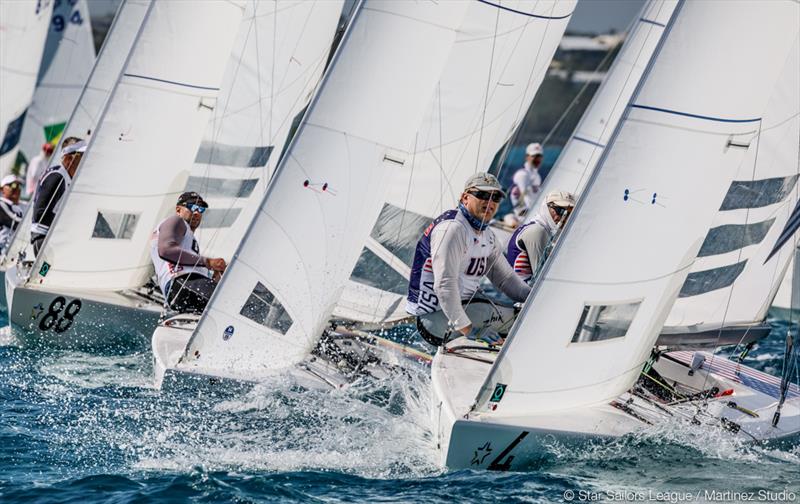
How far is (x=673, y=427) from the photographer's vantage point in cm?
631

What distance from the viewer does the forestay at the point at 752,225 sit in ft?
23.6

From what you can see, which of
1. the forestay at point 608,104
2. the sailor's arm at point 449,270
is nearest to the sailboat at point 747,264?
the sailor's arm at point 449,270

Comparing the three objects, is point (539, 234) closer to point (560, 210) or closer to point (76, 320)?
point (560, 210)

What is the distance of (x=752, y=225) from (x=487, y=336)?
1847 millimetres

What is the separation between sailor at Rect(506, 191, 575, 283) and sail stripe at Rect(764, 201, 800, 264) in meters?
1.41

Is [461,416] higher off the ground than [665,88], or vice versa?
[665,88]

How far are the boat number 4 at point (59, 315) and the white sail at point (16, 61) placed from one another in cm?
671

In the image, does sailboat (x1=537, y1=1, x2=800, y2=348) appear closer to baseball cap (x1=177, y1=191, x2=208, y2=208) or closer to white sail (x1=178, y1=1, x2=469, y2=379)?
white sail (x1=178, y1=1, x2=469, y2=379)

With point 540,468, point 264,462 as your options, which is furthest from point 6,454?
point 540,468

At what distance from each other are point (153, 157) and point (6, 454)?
11.6 ft

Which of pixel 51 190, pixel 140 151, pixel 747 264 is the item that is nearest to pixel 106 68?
pixel 51 190

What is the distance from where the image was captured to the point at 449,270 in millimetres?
6363

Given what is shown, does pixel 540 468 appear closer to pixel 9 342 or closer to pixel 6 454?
pixel 6 454

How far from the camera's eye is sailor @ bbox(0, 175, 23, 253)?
10820 millimetres
